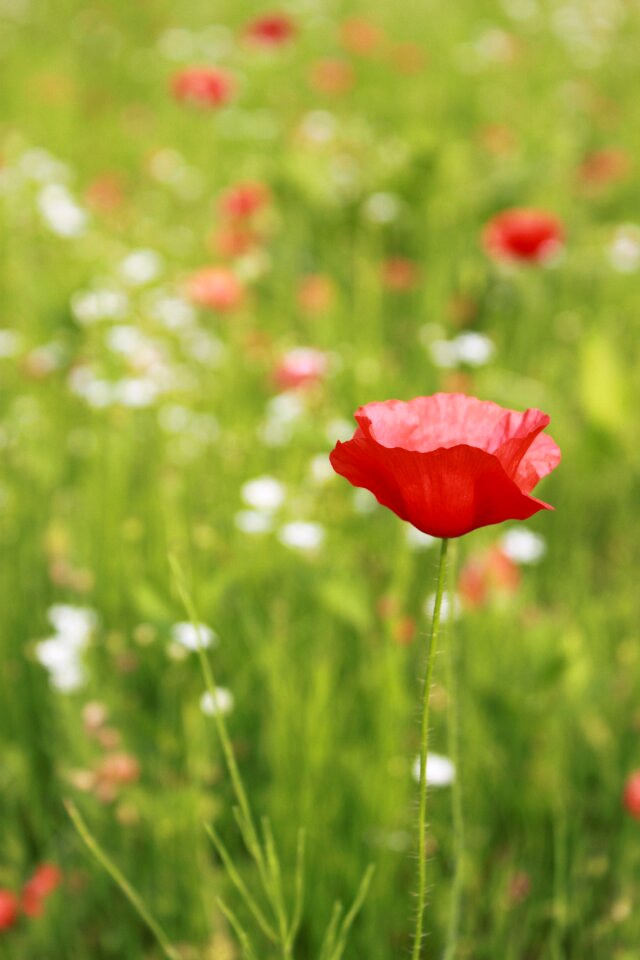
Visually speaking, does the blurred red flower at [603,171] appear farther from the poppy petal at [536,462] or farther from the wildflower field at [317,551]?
the poppy petal at [536,462]

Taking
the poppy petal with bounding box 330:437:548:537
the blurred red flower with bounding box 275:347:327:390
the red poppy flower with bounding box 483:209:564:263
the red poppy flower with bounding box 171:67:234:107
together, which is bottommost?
the poppy petal with bounding box 330:437:548:537

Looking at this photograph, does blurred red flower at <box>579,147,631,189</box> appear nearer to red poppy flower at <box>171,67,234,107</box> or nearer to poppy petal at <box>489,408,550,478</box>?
red poppy flower at <box>171,67,234,107</box>

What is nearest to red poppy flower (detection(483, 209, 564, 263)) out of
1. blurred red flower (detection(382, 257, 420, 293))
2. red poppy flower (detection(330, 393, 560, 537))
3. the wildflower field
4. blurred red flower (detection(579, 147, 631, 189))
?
the wildflower field

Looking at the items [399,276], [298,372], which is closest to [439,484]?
[298,372]

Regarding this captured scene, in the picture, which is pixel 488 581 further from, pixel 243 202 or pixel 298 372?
pixel 243 202

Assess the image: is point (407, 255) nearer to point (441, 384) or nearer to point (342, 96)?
point (441, 384)

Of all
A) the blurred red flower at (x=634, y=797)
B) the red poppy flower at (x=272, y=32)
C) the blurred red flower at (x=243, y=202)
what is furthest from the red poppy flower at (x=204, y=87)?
the blurred red flower at (x=634, y=797)

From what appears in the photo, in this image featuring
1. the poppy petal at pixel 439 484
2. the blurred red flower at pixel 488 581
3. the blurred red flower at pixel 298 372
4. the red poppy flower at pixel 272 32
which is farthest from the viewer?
the red poppy flower at pixel 272 32

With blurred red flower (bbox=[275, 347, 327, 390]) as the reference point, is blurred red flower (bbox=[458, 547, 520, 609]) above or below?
below

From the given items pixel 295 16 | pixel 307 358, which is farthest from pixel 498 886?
pixel 295 16
